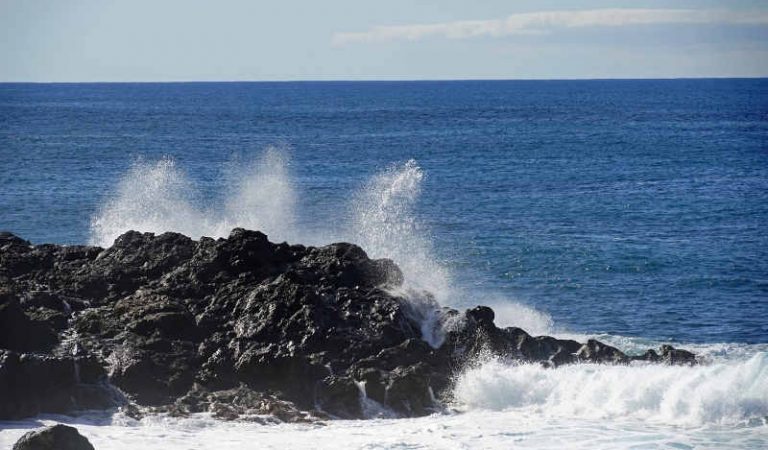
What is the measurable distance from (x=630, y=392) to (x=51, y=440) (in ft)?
43.5

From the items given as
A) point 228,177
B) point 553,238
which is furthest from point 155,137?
point 553,238

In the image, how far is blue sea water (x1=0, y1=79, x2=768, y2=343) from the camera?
3869 centimetres

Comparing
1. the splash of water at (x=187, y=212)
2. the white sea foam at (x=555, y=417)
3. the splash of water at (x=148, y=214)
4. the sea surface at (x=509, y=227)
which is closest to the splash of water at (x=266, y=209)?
the splash of water at (x=187, y=212)

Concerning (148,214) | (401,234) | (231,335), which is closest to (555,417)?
(231,335)

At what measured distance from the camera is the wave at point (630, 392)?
2492 centimetres

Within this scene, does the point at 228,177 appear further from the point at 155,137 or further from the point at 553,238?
the point at 155,137

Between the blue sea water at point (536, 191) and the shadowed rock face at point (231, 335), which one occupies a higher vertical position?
the blue sea water at point (536, 191)

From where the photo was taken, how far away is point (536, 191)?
62.9 metres

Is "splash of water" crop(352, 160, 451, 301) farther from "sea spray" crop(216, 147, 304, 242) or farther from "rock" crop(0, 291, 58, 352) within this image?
"rock" crop(0, 291, 58, 352)

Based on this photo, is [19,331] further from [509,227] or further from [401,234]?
[509,227]

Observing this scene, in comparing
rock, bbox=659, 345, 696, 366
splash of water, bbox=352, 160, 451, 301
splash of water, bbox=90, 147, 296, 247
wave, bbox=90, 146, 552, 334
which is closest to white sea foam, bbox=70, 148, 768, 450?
rock, bbox=659, 345, 696, 366

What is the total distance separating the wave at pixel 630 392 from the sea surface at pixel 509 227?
Result: 0.05 m

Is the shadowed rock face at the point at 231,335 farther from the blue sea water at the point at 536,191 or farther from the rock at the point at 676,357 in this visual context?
the blue sea water at the point at 536,191

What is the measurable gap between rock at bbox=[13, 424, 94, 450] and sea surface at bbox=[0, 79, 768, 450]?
2551mm
